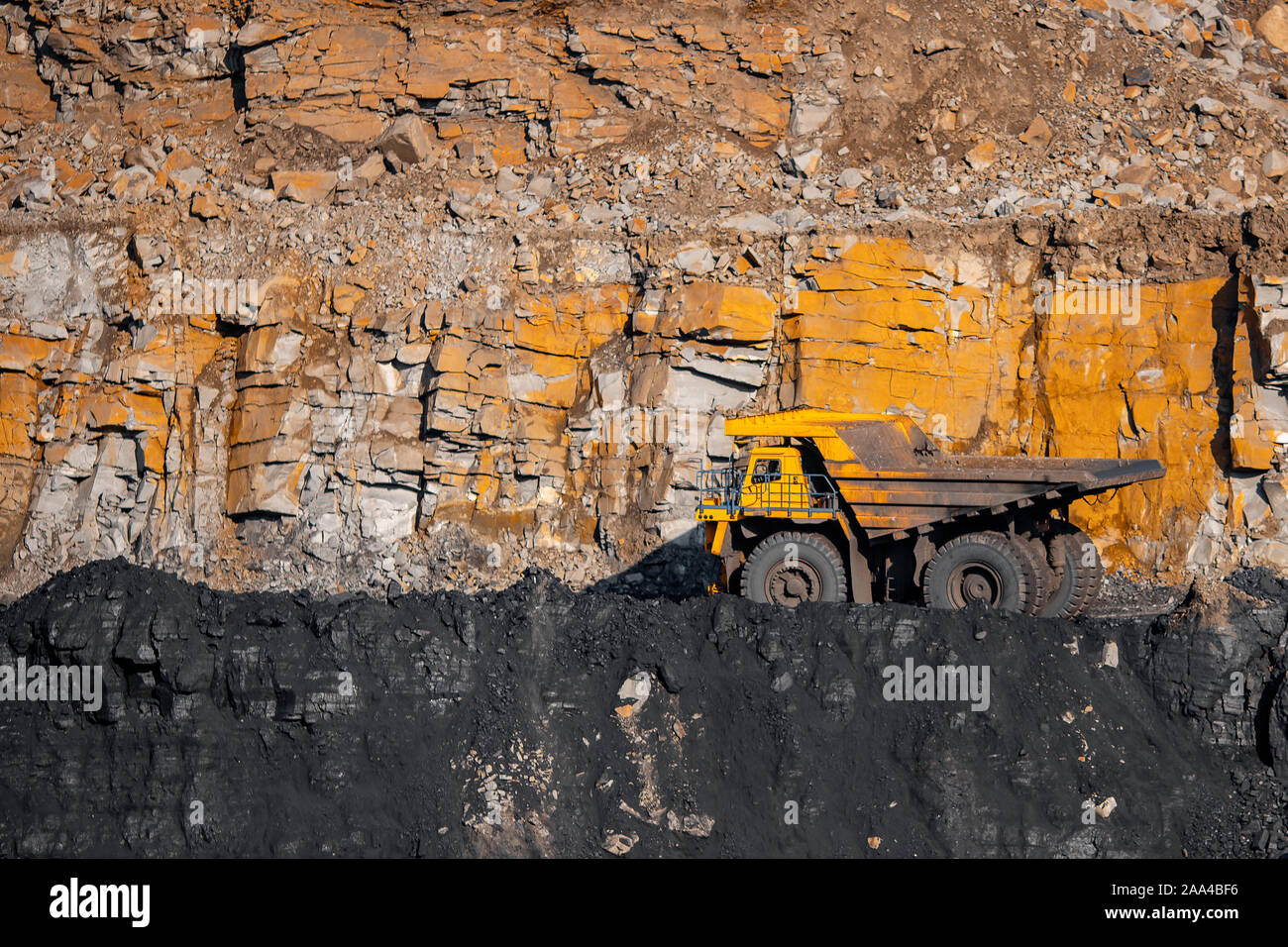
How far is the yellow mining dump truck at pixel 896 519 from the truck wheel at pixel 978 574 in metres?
0.01

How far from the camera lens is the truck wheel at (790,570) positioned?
1424 cm

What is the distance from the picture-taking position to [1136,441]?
18984 mm

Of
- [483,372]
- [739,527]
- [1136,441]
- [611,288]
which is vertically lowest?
[739,527]

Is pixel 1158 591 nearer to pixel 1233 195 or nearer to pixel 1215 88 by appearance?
pixel 1233 195

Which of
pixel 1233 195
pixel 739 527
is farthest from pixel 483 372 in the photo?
pixel 1233 195

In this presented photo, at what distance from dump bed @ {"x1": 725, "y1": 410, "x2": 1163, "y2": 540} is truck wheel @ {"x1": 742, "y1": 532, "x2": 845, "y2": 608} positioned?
59cm

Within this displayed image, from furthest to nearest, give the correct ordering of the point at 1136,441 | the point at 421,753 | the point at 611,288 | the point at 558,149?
the point at 558,149 → the point at 611,288 → the point at 1136,441 → the point at 421,753

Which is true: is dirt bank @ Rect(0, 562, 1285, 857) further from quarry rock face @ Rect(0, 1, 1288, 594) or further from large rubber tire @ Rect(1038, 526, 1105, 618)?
quarry rock face @ Rect(0, 1, 1288, 594)

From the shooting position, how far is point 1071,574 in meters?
13.8

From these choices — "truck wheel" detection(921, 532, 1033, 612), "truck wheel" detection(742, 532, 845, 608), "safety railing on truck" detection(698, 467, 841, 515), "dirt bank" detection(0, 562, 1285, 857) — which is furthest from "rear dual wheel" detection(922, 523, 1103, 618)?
"safety railing on truck" detection(698, 467, 841, 515)

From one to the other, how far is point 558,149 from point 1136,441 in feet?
35.2

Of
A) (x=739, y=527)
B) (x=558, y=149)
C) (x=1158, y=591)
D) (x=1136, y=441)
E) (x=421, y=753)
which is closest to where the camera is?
(x=421, y=753)

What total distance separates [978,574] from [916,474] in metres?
1.25

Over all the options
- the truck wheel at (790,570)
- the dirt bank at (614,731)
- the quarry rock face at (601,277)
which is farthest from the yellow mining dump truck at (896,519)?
the quarry rock face at (601,277)
